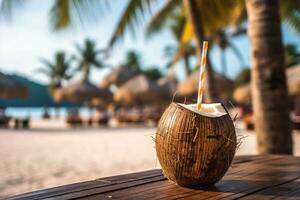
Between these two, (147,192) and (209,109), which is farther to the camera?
(209,109)

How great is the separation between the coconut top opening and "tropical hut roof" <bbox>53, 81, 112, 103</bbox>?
1967cm

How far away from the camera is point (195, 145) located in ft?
4.43

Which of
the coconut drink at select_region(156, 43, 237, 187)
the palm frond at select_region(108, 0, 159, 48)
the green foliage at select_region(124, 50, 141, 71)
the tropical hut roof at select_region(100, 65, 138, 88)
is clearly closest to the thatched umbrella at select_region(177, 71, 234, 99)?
the palm frond at select_region(108, 0, 159, 48)

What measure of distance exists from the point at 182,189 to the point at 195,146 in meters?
0.19

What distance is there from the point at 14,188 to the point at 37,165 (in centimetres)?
187

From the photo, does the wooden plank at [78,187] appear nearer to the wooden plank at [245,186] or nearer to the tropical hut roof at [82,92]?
the wooden plank at [245,186]

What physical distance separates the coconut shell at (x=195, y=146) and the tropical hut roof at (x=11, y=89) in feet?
50.7

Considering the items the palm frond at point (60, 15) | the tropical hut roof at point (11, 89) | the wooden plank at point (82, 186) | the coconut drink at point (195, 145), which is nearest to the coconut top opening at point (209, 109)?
the coconut drink at point (195, 145)

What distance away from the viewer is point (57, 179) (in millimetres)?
4750

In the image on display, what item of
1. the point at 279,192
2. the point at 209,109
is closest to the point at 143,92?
the point at 209,109

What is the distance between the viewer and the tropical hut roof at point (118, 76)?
88.7ft

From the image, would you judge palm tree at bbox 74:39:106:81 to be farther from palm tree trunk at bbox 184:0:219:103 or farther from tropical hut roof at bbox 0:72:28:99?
palm tree trunk at bbox 184:0:219:103

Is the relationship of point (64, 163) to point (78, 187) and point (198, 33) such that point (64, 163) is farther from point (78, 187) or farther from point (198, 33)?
point (78, 187)

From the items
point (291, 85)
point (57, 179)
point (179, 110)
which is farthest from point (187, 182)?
point (291, 85)
